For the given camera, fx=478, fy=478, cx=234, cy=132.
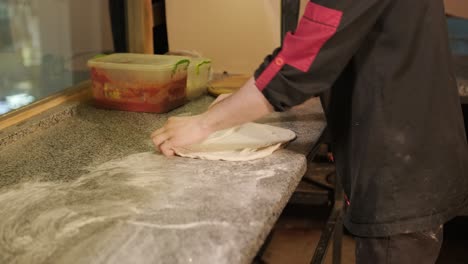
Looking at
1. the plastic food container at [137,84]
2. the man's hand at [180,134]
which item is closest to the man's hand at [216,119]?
the man's hand at [180,134]

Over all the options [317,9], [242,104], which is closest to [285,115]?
[242,104]

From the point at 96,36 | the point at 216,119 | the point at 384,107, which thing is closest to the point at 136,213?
the point at 216,119

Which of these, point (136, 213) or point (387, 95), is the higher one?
point (387, 95)

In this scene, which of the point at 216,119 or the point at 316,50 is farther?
the point at 216,119

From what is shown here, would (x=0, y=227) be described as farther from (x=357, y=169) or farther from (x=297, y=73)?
(x=357, y=169)

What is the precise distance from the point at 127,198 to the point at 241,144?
0.35 metres

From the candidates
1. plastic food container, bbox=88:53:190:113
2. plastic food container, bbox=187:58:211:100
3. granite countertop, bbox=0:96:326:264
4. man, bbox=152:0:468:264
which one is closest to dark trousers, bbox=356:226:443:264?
man, bbox=152:0:468:264

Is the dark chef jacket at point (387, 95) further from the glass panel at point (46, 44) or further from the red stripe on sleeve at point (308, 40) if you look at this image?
the glass panel at point (46, 44)

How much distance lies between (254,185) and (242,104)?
159 millimetres

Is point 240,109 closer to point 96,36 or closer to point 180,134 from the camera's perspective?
point 180,134

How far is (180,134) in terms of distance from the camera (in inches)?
41.3

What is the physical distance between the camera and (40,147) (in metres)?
1.15

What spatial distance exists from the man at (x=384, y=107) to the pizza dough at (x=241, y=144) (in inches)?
1.8

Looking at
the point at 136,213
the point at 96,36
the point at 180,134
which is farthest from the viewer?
the point at 96,36
